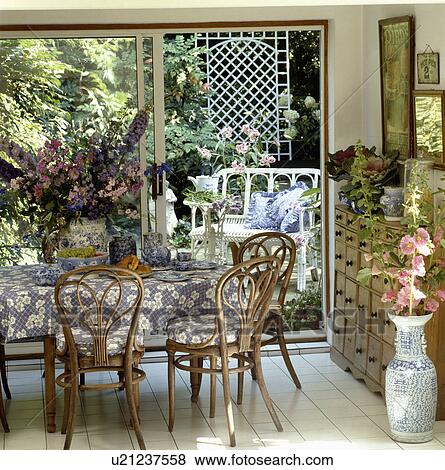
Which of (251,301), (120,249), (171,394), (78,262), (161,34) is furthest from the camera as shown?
(161,34)

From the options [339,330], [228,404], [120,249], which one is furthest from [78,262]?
[339,330]

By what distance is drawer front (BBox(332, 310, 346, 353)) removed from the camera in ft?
15.8

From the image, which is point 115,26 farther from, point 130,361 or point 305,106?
point 130,361

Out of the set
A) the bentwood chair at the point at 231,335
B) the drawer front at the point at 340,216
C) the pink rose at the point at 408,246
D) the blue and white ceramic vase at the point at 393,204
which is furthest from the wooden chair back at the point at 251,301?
the drawer front at the point at 340,216

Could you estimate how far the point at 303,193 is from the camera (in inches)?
213

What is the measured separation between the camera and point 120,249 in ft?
13.8

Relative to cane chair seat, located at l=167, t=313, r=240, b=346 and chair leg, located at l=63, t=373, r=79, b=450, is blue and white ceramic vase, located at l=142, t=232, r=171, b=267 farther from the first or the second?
chair leg, located at l=63, t=373, r=79, b=450

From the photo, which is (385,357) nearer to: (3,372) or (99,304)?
(99,304)

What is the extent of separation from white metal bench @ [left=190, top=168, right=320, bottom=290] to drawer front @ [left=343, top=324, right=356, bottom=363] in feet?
2.62

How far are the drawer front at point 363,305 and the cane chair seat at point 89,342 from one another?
44.1 inches

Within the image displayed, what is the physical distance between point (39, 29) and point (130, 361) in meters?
2.07

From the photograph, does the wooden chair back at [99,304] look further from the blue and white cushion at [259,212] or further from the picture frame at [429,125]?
the blue and white cushion at [259,212]

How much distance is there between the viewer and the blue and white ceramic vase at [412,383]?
3.60 meters

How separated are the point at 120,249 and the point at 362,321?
1.11 metres
